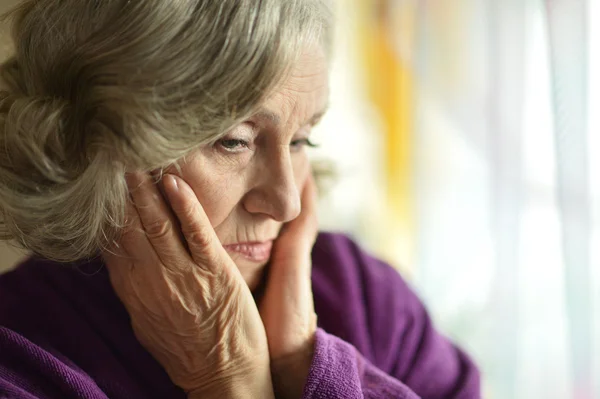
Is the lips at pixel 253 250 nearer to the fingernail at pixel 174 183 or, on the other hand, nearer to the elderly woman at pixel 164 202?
the elderly woman at pixel 164 202

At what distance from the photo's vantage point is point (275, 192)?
1063mm

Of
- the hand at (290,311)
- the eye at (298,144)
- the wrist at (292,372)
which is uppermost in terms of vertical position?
the eye at (298,144)

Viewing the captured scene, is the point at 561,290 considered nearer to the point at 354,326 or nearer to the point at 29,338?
the point at 354,326

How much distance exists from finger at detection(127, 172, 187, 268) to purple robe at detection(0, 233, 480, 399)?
0.19 m

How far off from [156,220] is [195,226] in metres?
0.06

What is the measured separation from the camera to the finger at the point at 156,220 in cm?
100

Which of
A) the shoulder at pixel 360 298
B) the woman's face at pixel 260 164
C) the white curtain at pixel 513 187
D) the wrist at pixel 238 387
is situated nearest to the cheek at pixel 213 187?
the woman's face at pixel 260 164

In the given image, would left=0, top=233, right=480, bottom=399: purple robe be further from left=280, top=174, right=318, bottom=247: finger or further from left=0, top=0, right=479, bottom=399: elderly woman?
left=280, top=174, right=318, bottom=247: finger

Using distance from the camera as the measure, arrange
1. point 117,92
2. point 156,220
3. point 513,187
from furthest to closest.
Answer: point 513,187 → point 156,220 → point 117,92

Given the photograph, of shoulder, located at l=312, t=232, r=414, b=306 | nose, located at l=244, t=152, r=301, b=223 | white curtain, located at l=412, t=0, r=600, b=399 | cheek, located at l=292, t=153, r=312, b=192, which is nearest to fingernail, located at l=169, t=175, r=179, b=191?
nose, located at l=244, t=152, r=301, b=223

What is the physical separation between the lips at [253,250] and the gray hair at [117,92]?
0.20 metres

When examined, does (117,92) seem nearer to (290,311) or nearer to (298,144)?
(298,144)

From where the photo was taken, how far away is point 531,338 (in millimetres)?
1576

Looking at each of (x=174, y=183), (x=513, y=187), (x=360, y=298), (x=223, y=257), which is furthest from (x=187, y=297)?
(x=513, y=187)
